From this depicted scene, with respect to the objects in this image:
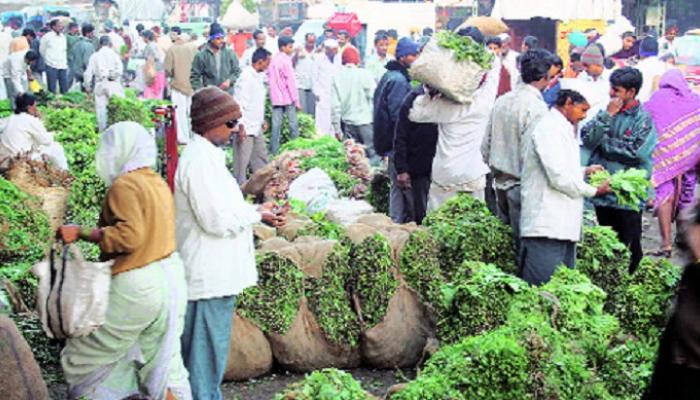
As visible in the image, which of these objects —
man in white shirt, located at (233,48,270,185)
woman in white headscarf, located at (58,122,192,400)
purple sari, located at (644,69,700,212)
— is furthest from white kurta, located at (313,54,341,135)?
woman in white headscarf, located at (58,122,192,400)

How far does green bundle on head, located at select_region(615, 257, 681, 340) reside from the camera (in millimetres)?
5816

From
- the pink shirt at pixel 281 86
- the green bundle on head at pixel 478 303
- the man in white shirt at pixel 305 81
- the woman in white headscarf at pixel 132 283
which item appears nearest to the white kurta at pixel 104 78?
the pink shirt at pixel 281 86

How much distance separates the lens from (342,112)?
14.5 m

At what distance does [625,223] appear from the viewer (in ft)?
25.1

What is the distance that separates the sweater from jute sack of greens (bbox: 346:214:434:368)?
1.88 m

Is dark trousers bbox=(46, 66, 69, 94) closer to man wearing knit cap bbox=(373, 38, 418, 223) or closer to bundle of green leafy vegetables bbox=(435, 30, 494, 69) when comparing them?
man wearing knit cap bbox=(373, 38, 418, 223)

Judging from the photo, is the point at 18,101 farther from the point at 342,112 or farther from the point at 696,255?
the point at 696,255

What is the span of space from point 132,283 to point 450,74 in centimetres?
378

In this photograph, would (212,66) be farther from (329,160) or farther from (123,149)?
(123,149)

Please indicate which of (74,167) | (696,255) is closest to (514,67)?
(74,167)

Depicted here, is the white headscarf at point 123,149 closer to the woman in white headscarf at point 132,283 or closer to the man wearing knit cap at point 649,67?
the woman in white headscarf at point 132,283

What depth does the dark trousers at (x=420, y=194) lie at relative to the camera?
8.92 m

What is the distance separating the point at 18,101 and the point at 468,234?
235 inches

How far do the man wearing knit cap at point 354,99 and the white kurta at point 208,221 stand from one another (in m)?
8.72
